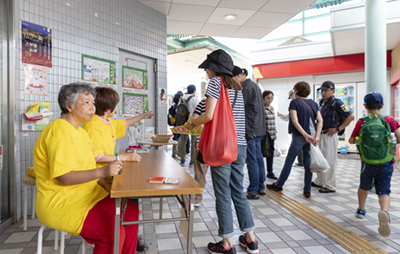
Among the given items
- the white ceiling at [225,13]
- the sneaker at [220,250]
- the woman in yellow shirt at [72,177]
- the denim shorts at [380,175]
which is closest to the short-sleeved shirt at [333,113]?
the denim shorts at [380,175]

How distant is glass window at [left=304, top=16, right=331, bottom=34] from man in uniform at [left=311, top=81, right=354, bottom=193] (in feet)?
19.3

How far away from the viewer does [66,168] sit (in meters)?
1.34

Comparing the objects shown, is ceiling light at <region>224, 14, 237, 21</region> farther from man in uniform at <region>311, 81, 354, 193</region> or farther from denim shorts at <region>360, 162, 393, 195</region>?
denim shorts at <region>360, 162, 393, 195</region>

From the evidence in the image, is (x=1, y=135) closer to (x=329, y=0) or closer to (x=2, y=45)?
(x=2, y=45)

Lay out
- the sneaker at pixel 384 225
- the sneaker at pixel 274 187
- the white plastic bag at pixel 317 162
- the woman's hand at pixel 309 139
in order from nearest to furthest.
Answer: the sneaker at pixel 384 225, the white plastic bag at pixel 317 162, the woman's hand at pixel 309 139, the sneaker at pixel 274 187

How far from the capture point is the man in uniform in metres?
3.78

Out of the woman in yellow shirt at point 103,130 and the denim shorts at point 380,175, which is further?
the denim shorts at point 380,175

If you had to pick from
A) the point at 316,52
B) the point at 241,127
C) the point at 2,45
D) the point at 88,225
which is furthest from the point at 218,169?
the point at 316,52

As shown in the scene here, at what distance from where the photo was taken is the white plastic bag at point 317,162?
3.27 metres

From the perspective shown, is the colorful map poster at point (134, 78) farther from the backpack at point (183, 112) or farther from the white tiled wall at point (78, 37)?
the backpack at point (183, 112)

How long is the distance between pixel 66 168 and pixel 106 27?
307 cm

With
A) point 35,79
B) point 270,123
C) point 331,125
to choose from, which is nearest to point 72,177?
point 35,79

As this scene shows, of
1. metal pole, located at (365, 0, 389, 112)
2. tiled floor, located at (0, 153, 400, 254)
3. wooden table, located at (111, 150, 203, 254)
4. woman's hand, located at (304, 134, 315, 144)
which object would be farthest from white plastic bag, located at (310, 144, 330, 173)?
wooden table, located at (111, 150, 203, 254)

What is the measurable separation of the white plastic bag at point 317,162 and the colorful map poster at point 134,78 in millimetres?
2872
